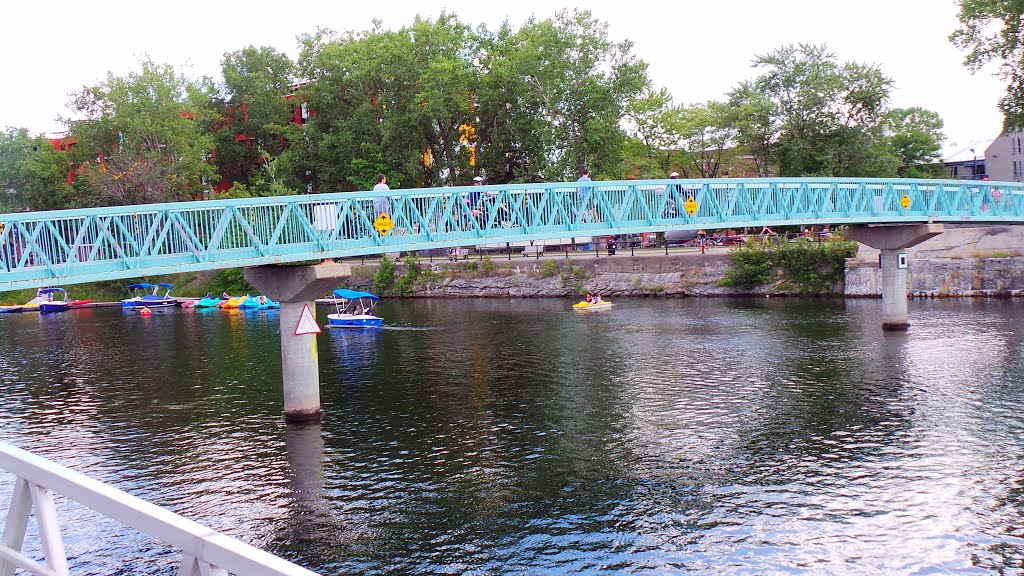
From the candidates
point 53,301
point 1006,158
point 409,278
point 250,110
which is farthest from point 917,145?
point 53,301

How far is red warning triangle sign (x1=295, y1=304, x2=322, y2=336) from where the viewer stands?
26.5m

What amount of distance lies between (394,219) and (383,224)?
0.86 m

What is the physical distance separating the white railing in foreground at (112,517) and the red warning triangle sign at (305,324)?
69.2 ft

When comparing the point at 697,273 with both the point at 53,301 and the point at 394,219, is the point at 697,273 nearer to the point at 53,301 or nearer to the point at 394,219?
the point at 394,219

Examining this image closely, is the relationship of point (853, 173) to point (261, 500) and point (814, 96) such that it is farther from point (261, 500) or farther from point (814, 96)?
point (261, 500)

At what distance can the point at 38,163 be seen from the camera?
99.1 meters

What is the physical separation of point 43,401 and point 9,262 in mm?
12357

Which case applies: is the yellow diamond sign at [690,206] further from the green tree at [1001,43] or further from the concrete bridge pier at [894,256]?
the green tree at [1001,43]

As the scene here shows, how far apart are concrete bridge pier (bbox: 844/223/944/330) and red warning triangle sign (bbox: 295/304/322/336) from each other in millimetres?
28475

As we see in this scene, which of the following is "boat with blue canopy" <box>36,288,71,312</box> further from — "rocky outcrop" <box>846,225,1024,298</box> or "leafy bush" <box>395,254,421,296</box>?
"rocky outcrop" <box>846,225,1024,298</box>

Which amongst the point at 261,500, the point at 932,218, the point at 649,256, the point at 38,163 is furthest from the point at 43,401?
the point at 38,163

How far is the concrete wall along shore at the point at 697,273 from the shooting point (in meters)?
56.8

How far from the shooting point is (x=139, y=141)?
89938 millimetres

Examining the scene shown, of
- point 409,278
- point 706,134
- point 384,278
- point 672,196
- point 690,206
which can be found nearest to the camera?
point 690,206
